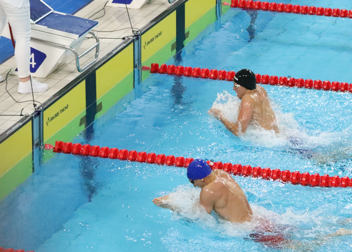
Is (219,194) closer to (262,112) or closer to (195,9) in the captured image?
(262,112)

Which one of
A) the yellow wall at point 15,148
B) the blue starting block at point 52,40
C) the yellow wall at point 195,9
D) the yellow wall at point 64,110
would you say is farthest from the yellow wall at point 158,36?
the yellow wall at point 15,148

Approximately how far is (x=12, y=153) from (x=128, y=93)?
76.6 inches

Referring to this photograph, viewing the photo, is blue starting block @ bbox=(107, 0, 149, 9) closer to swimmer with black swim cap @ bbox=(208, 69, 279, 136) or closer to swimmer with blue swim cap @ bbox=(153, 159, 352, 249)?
swimmer with black swim cap @ bbox=(208, 69, 279, 136)

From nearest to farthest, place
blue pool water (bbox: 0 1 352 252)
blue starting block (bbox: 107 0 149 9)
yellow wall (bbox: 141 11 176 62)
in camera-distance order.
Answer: blue pool water (bbox: 0 1 352 252) → yellow wall (bbox: 141 11 176 62) → blue starting block (bbox: 107 0 149 9)

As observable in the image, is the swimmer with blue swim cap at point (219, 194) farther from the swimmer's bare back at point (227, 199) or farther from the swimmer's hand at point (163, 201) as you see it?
the swimmer's hand at point (163, 201)

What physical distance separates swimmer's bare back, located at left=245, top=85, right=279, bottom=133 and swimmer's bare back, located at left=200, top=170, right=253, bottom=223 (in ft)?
4.35

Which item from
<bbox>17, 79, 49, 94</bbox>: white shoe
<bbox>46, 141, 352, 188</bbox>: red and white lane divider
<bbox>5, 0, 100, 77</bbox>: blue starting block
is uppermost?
<bbox>5, 0, 100, 77</bbox>: blue starting block

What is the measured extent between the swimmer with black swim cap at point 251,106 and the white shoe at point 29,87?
64.5 inches

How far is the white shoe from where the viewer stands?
5.43m

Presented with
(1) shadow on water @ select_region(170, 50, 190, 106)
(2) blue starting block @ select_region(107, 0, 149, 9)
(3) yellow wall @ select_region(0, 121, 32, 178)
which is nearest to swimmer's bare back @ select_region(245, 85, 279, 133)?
(1) shadow on water @ select_region(170, 50, 190, 106)

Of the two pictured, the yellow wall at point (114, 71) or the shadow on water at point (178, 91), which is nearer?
the yellow wall at point (114, 71)

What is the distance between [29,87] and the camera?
5.47 m

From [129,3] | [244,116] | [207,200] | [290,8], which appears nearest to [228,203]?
[207,200]

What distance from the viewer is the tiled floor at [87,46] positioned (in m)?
5.24
